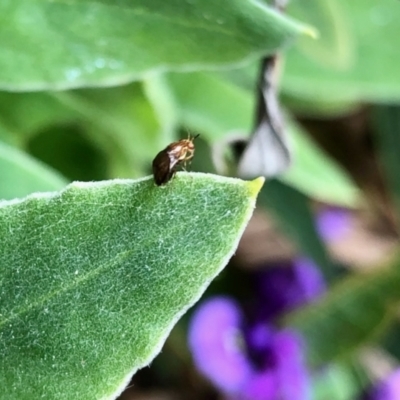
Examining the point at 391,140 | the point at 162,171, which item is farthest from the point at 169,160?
the point at 391,140

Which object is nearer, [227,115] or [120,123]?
[120,123]

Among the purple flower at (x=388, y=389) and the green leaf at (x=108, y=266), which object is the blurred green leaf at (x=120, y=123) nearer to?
the green leaf at (x=108, y=266)

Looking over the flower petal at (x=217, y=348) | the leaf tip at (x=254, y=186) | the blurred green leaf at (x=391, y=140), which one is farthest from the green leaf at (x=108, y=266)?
the blurred green leaf at (x=391, y=140)

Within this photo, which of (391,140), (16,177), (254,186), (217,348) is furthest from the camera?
(391,140)

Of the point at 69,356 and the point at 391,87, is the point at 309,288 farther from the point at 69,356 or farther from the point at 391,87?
the point at 69,356

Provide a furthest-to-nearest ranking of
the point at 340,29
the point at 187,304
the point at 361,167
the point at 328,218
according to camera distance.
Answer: the point at 361,167
the point at 328,218
the point at 340,29
the point at 187,304

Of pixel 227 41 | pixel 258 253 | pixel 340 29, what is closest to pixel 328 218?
pixel 258 253

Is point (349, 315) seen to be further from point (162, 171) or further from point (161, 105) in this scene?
point (162, 171)

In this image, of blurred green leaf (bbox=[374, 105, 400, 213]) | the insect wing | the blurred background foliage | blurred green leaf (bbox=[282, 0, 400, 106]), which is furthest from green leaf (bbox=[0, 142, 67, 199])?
blurred green leaf (bbox=[374, 105, 400, 213])
